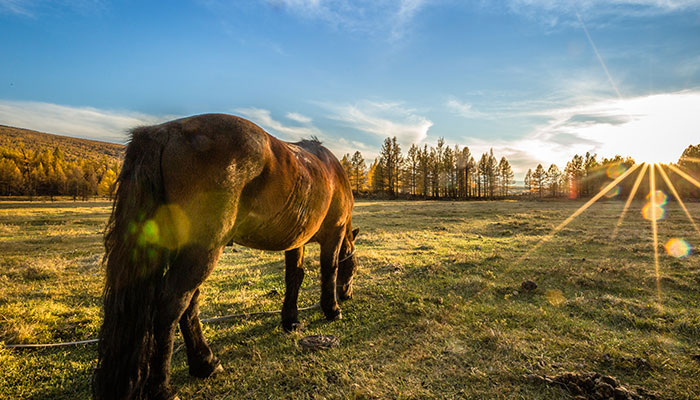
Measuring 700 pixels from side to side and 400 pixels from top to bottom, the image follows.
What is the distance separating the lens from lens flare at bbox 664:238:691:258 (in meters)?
9.32

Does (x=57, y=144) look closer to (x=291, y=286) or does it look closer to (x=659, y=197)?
(x=291, y=286)

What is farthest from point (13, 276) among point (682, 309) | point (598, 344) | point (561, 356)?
point (682, 309)

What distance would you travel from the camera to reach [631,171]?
6631 centimetres

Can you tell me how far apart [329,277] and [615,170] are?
93653mm

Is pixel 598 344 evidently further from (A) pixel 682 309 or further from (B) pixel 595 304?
(A) pixel 682 309

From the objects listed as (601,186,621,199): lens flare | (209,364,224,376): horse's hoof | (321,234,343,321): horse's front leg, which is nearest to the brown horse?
(209,364,224,376): horse's hoof

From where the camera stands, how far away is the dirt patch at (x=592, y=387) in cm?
274

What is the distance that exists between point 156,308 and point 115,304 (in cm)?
30

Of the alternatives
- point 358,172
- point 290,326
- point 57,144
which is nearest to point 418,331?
point 290,326

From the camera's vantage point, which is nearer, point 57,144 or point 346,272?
point 346,272

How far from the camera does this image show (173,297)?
240cm

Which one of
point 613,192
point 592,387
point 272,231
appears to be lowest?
point 592,387

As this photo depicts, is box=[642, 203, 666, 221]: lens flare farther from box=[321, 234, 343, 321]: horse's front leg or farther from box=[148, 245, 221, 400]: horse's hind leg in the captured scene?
box=[148, 245, 221, 400]: horse's hind leg

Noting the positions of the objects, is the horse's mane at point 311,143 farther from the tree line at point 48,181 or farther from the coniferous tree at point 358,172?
the tree line at point 48,181
